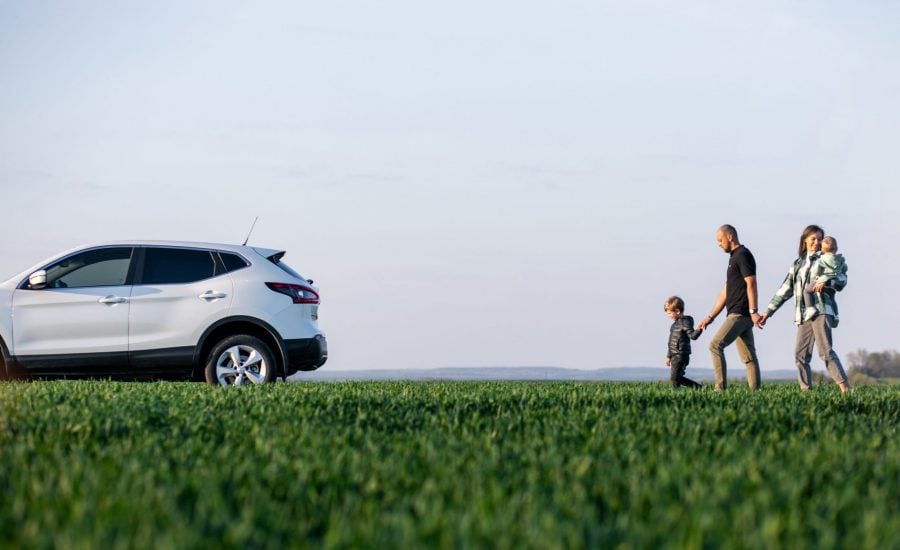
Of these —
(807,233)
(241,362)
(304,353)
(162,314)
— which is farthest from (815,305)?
(162,314)

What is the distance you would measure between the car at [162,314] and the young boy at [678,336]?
5.16 metres

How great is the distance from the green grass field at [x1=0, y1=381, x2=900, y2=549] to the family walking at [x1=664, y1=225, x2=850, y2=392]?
395cm

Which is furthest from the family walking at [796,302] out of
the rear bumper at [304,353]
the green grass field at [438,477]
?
the rear bumper at [304,353]

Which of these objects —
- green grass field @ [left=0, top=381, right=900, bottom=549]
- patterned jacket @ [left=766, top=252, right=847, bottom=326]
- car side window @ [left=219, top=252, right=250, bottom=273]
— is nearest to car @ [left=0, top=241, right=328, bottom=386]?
car side window @ [left=219, top=252, right=250, bottom=273]

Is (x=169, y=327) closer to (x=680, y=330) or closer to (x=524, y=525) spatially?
(x=680, y=330)

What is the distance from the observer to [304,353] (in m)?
13.0

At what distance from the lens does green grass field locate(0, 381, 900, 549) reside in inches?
163

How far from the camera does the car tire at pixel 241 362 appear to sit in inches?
511

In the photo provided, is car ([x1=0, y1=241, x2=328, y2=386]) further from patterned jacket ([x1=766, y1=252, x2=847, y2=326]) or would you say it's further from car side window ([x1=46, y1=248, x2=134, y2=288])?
patterned jacket ([x1=766, y1=252, x2=847, y2=326])

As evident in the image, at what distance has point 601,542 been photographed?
4043 mm

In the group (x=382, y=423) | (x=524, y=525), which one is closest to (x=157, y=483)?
(x=524, y=525)

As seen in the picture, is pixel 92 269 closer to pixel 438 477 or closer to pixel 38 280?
pixel 38 280

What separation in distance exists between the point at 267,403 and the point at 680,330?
7381mm

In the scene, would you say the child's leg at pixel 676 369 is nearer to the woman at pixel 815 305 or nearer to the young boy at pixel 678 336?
the young boy at pixel 678 336
